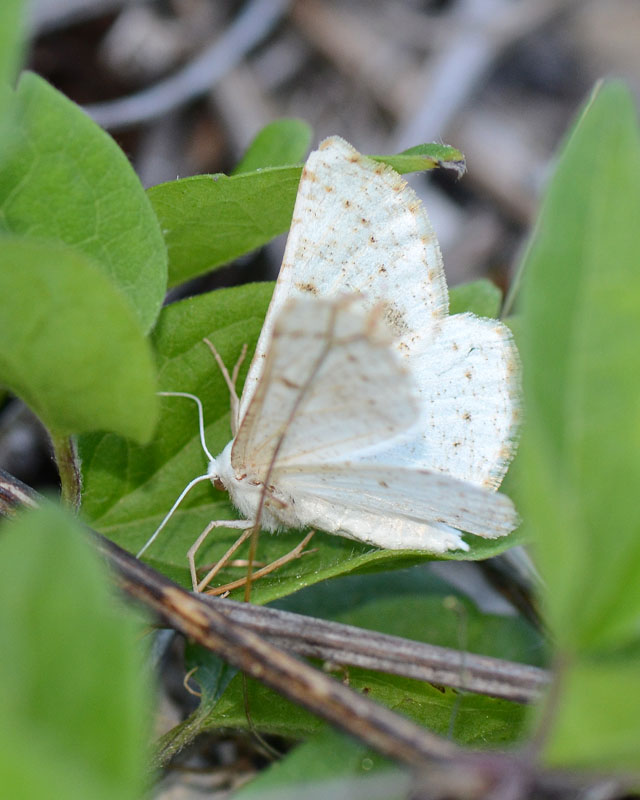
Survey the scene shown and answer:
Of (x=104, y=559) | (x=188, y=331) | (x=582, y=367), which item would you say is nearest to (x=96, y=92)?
(x=188, y=331)

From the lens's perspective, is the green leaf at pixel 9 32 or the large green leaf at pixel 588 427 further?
the green leaf at pixel 9 32

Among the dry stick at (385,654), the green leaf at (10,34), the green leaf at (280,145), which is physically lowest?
the dry stick at (385,654)

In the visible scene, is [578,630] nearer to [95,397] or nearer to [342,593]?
[95,397]

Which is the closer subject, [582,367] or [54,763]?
[54,763]

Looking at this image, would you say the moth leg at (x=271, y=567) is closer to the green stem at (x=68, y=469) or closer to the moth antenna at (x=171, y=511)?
the moth antenna at (x=171, y=511)

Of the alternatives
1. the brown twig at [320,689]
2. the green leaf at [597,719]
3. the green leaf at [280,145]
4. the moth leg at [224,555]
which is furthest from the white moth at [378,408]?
the green leaf at [597,719]

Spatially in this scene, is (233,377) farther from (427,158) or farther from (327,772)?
(327,772)

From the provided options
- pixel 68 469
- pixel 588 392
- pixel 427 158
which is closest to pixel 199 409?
pixel 68 469
